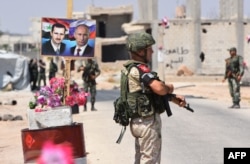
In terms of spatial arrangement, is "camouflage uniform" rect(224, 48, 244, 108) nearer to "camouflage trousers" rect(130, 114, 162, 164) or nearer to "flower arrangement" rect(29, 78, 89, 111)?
"flower arrangement" rect(29, 78, 89, 111)

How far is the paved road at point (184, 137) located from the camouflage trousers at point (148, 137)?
3004 mm

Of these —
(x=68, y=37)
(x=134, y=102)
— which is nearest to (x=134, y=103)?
(x=134, y=102)

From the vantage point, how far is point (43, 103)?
7.79 meters

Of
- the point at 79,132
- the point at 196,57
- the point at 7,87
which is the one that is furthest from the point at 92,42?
the point at 196,57

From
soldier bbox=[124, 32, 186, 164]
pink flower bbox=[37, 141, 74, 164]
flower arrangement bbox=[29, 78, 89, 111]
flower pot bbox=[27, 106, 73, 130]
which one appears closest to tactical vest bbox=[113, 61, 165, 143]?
soldier bbox=[124, 32, 186, 164]

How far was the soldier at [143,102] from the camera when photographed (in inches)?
223

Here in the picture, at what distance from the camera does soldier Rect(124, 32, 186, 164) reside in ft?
18.6

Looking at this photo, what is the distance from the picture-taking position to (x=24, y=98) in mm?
26594

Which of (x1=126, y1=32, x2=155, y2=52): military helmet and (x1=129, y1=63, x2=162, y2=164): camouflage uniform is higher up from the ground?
(x1=126, y1=32, x2=155, y2=52): military helmet

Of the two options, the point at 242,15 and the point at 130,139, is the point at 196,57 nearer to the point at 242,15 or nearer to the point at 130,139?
the point at 242,15

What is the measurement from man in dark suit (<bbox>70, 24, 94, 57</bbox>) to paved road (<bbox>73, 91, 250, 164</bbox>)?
155 cm

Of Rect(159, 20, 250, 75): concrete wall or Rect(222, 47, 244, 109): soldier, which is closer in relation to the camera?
Result: Rect(222, 47, 244, 109): soldier

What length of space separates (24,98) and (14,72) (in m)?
4.39

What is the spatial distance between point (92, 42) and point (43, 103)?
1.89m
